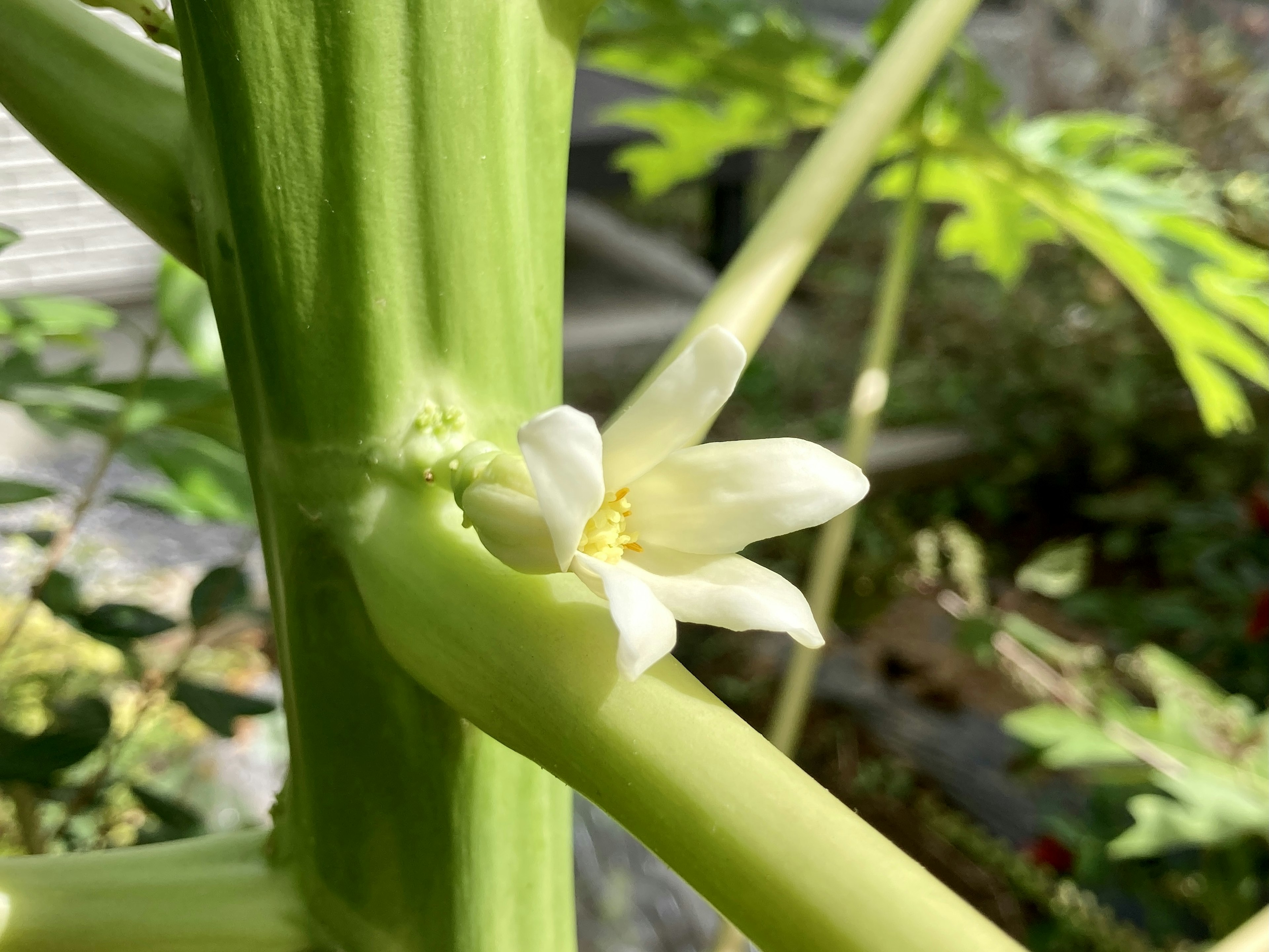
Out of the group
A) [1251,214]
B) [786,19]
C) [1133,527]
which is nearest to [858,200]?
[1133,527]

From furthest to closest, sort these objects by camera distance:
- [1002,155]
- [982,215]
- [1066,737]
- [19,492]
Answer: [982,215]
[1066,737]
[1002,155]
[19,492]

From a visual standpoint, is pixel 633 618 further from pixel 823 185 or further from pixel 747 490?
pixel 823 185

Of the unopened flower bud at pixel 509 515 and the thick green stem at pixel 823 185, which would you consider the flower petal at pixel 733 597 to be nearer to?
the unopened flower bud at pixel 509 515

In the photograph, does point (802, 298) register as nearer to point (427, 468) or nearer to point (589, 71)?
point (589, 71)

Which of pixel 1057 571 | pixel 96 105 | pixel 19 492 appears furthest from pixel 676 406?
pixel 1057 571

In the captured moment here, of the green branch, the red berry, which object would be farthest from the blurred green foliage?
the red berry

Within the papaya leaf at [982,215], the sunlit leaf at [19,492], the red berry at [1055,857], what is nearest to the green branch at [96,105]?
the sunlit leaf at [19,492]

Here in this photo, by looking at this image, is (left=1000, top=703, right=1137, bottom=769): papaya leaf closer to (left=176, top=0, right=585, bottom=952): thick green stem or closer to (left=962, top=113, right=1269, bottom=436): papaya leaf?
(left=962, top=113, right=1269, bottom=436): papaya leaf
